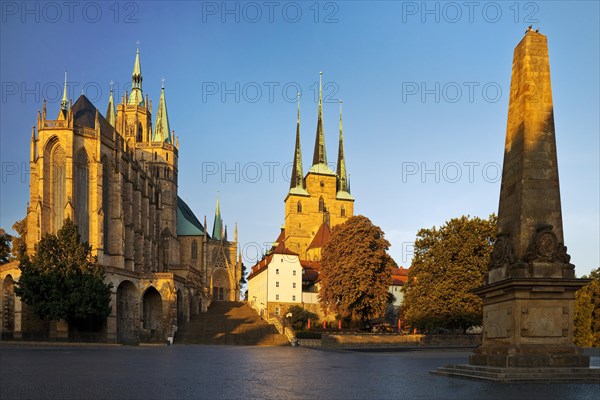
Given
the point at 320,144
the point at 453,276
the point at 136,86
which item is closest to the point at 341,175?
the point at 320,144

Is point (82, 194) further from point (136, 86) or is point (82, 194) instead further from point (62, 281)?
point (136, 86)

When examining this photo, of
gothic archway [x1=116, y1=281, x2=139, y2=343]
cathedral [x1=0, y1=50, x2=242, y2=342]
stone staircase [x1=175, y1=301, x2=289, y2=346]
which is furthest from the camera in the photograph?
gothic archway [x1=116, y1=281, x2=139, y2=343]

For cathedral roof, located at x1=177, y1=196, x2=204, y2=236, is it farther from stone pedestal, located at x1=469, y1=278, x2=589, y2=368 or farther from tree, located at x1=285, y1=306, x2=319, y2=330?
stone pedestal, located at x1=469, y1=278, x2=589, y2=368

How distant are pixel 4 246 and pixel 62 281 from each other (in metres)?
27.3

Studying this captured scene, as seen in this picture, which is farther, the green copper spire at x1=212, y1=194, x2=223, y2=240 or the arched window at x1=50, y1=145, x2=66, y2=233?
the green copper spire at x1=212, y1=194, x2=223, y2=240

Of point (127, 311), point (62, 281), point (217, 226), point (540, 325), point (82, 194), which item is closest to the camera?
point (540, 325)

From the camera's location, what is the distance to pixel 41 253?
169 feet

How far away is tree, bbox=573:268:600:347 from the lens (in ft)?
192

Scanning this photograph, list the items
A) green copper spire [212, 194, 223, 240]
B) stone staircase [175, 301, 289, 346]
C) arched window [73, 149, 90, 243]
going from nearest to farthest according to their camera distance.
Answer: stone staircase [175, 301, 289, 346], arched window [73, 149, 90, 243], green copper spire [212, 194, 223, 240]

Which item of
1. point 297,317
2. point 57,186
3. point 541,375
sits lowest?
point 297,317

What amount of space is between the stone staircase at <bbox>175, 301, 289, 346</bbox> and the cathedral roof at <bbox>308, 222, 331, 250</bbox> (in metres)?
35.0

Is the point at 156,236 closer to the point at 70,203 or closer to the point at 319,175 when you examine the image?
the point at 70,203

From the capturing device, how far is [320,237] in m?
113

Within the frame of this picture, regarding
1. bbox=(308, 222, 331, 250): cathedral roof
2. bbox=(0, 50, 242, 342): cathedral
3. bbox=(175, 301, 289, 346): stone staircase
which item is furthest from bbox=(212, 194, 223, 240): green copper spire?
bbox=(175, 301, 289, 346): stone staircase
